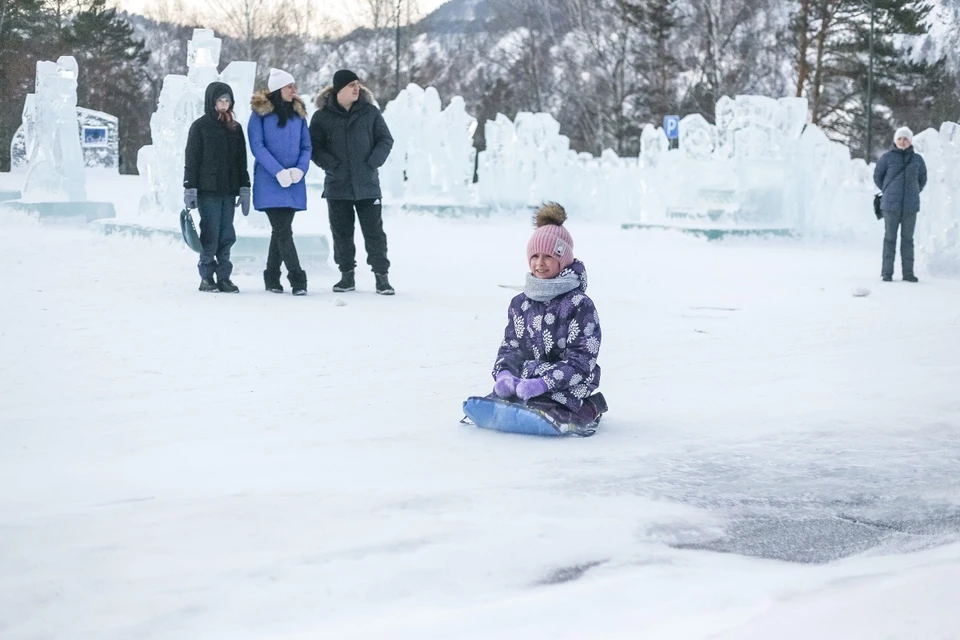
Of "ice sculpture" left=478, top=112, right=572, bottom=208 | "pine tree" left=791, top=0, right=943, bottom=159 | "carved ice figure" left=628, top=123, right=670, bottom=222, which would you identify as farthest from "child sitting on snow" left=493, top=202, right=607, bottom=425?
"pine tree" left=791, top=0, right=943, bottom=159

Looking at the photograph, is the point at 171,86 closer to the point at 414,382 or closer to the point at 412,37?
the point at 414,382

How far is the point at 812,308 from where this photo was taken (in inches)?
372

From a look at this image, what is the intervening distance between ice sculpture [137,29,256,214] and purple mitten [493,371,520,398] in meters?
8.46

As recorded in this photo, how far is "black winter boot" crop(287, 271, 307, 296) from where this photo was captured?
30.8 ft

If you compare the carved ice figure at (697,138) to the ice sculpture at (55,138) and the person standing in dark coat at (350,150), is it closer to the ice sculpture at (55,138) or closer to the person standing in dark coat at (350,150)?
the ice sculpture at (55,138)

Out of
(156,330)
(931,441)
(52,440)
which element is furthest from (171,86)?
(931,441)

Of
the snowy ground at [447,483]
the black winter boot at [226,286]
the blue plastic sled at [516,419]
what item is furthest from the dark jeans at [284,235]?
the blue plastic sled at [516,419]

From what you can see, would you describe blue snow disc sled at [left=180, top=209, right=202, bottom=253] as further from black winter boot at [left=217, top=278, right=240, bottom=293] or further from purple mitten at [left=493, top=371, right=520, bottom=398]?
purple mitten at [left=493, top=371, right=520, bottom=398]

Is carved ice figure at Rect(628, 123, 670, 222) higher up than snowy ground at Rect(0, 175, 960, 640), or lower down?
higher up

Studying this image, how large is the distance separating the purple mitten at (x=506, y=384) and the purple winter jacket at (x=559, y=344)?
0.16ft

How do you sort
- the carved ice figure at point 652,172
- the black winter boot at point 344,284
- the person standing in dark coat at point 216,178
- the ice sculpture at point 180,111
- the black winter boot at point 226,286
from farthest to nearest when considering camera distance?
the carved ice figure at point 652,172
the ice sculpture at point 180,111
the black winter boot at point 344,284
the black winter boot at point 226,286
the person standing in dark coat at point 216,178

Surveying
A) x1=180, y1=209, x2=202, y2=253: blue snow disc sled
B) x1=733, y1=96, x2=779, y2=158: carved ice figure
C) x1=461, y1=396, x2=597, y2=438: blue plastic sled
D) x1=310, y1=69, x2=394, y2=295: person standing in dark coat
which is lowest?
x1=461, y1=396, x2=597, y2=438: blue plastic sled

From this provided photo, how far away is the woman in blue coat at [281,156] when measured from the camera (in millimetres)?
9180

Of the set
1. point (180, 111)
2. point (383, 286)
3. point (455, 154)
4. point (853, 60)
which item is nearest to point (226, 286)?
point (383, 286)
